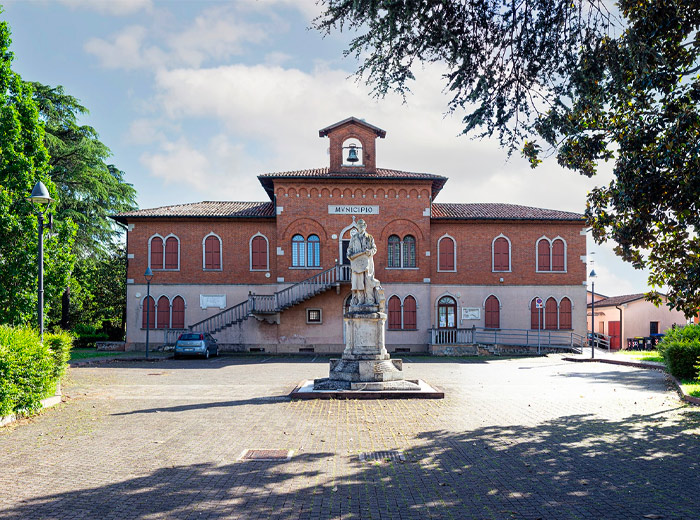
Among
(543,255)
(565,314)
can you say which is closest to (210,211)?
(543,255)

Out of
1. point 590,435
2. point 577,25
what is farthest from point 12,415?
point 577,25

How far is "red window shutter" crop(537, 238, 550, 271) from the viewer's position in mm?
32750

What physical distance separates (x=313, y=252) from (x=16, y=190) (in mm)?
14790

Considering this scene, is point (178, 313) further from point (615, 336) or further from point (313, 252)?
point (615, 336)

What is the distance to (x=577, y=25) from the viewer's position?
8766mm

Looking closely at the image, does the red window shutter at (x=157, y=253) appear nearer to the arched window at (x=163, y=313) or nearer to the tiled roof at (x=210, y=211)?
the tiled roof at (x=210, y=211)

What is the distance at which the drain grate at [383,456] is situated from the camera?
298 inches

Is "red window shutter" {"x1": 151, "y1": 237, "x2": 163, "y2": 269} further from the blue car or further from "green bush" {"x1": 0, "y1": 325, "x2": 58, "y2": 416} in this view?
"green bush" {"x1": 0, "y1": 325, "x2": 58, "y2": 416}

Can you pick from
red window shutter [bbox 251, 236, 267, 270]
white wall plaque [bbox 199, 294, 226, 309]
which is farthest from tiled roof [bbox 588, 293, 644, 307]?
white wall plaque [bbox 199, 294, 226, 309]

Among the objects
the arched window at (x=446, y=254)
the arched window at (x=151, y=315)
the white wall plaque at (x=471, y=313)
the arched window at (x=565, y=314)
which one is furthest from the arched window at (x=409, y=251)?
the arched window at (x=151, y=315)

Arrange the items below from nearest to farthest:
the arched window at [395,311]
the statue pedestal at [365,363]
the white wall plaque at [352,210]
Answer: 1. the statue pedestal at [365,363]
2. the white wall plaque at [352,210]
3. the arched window at [395,311]

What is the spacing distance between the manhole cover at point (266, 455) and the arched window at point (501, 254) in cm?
2633

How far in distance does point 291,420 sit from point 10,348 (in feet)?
17.0

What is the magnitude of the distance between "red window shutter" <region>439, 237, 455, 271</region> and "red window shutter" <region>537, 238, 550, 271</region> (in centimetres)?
491
